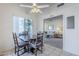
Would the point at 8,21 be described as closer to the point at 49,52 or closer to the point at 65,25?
the point at 49,52

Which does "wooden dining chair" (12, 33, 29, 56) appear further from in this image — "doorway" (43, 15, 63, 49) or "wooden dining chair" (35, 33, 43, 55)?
"doorway" (43, 15, 63, 49)

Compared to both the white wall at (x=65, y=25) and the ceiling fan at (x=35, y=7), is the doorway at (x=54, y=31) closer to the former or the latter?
the white wall at (x=65, y=25)

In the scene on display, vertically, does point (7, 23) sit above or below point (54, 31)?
above

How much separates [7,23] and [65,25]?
1269 millimetres

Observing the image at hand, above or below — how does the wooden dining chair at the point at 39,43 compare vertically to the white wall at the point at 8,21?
below

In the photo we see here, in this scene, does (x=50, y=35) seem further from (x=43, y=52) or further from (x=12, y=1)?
(x=12, y=1)

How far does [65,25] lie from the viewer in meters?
2.15

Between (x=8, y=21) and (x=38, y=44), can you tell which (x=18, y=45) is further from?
(x=8, y=21)

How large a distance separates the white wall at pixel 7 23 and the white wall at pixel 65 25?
0.60m

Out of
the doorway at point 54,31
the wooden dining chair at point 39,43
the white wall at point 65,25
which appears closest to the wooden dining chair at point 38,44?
the wooden dining chair at point 39,43

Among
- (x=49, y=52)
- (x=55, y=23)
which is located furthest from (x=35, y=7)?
(x=49, y=52)

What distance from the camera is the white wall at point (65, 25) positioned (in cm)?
206

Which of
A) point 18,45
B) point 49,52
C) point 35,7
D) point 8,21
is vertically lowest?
point 49,52

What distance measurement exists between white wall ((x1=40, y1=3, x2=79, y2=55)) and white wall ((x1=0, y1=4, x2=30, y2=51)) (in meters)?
0.60
